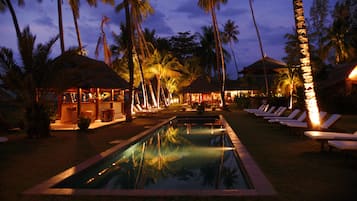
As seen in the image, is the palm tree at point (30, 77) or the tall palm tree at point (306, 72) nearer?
the tall palm tree at point (306, 72)

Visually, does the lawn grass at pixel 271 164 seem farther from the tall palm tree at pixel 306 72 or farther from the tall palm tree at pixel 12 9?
the tall palm tree at pixel 12 9

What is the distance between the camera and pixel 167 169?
22.6ft

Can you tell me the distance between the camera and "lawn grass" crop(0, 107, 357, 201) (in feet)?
14.9

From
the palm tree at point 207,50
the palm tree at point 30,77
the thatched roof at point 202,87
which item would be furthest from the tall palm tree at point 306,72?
the palm tree at point 207,50

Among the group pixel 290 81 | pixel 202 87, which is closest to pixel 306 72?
pixel 290 81

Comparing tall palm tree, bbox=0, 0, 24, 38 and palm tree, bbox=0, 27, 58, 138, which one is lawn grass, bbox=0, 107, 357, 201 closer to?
palm tree, bbox=0, 27, 58, 138

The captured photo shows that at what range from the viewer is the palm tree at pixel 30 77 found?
10.2 meters

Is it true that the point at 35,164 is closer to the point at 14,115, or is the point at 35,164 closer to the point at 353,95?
the point at 14,115

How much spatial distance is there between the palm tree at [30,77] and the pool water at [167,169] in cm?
348

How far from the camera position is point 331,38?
34.5 metres

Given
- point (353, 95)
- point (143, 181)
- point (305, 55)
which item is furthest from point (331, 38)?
point (143, 181)

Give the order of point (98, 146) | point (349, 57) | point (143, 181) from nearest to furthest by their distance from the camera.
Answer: point (143, 181) → point (98, 146) → point (349, 57)

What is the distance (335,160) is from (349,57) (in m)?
31.4

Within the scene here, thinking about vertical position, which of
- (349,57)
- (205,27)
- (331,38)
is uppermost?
(205,27)
